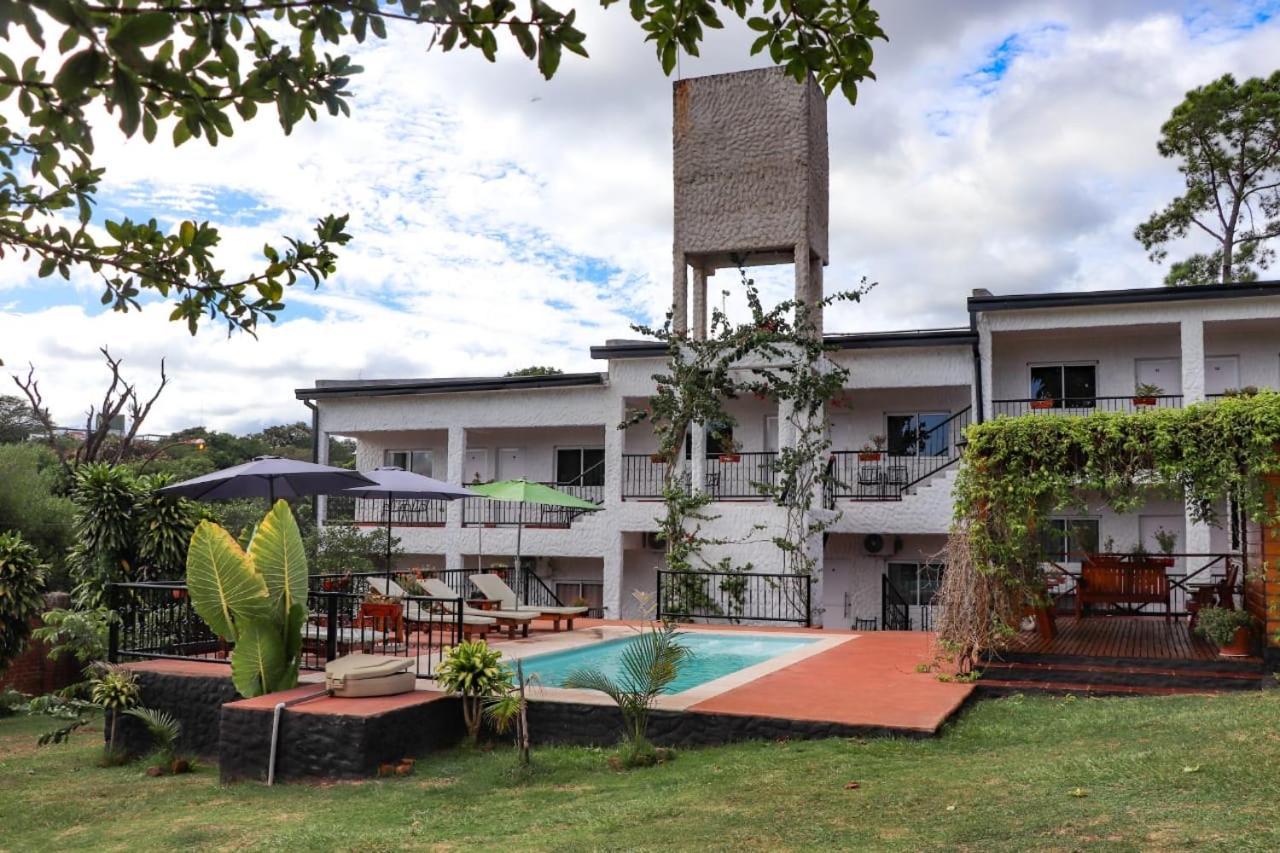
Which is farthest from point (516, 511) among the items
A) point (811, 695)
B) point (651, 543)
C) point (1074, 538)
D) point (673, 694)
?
point (811, 695)

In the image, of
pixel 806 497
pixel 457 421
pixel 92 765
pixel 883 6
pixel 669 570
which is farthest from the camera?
pixel 457 421

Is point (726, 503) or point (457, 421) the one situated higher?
point (457, 421)

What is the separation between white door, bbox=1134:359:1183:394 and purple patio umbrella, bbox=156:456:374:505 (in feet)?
52.7

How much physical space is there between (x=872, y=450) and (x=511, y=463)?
9.42 meters

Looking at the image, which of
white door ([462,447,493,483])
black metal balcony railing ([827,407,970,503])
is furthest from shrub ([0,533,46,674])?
black metal balcony railing ([827,407,970,503])

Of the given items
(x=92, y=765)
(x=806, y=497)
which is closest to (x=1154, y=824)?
(x=92, y=765)

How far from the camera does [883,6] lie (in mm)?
4227

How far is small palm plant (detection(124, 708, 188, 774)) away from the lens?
1009 centimetres

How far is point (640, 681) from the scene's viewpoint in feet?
28.3

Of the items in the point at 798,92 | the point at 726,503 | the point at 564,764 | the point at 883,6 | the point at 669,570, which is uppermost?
the point at 798,92

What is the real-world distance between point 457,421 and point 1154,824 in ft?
69.6

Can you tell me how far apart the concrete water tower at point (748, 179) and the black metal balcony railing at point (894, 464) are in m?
3.72

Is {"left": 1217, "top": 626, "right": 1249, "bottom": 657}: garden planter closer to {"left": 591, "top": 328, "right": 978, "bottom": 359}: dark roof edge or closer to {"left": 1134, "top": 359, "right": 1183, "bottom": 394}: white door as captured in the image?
{"left": 591, "top": 328, "right": 978, "bottom": 359}: dark roof edge

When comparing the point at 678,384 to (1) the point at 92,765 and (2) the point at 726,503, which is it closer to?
(2) the point at 726,503
